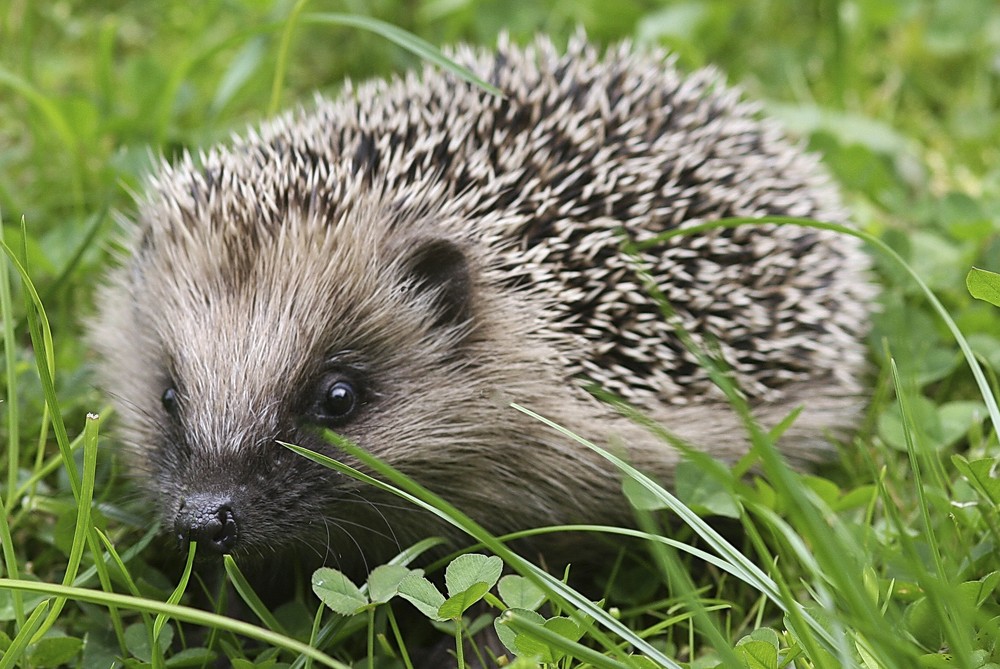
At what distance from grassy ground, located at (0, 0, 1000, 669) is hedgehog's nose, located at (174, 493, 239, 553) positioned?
14 cm

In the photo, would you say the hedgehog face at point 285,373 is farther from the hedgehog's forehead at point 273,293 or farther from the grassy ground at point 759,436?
the grassy ground at point 759,436

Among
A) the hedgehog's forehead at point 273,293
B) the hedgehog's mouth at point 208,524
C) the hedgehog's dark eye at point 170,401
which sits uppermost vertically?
the hedgehog's forehead at point 273,293

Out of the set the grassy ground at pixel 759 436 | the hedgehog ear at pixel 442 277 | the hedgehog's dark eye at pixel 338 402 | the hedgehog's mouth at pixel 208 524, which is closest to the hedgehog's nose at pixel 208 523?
the hedgehog's mouth at pixel 208 524

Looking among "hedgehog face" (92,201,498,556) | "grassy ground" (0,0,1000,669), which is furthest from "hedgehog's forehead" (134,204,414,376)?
"grassy ground" (0,0,1000,669)

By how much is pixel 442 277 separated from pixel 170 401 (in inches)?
25.6

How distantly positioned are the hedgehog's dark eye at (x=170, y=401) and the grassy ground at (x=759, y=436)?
0.18m

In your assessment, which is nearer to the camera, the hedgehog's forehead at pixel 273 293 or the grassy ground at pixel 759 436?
the grassy ground at pixel 759 436

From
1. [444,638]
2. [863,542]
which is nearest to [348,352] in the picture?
[444,638]

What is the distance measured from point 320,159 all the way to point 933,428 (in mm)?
1646

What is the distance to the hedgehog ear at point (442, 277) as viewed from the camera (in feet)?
7.86

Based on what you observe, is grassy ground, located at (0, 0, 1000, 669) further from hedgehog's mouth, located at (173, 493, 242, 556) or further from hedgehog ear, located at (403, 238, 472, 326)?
hedgehog ear, located at (403, 238, 472, 326)

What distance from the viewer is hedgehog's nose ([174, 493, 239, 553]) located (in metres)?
Answer: 2.03

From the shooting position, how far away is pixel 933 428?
2.72 metres

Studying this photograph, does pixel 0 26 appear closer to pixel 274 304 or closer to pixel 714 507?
pixel 274 304
